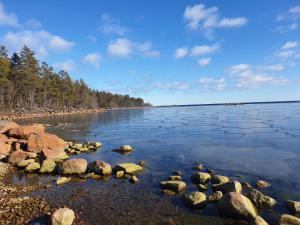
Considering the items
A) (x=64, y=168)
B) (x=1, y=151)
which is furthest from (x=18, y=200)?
(x=1, y=151)

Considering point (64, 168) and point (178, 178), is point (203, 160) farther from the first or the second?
point (64, 168)

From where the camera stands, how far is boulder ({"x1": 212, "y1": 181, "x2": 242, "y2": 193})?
12558 mm

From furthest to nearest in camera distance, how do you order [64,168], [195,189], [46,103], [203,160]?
[46,103] < [203,160] < [64,168] < [195,189]

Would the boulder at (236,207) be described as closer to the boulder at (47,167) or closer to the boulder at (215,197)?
the boulder at (215,197)

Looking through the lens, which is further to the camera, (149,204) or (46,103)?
(46,103)

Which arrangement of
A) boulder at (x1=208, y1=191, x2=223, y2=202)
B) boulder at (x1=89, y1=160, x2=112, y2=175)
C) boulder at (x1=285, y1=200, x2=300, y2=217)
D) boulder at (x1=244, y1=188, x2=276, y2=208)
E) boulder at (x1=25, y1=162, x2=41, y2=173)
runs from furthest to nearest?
boulder at (x1=25, y1=162, x2=41, y2=173)
boulder at (x1=89, y1=160, x2=112, y2=175)
boulder at (x1=208, y1=191, x2=223, y2=202)
boulder at (x1=244, y1=188, x2=276, y2=208)
boulder at (x1=285, y1=200, x2=300, y2=217)

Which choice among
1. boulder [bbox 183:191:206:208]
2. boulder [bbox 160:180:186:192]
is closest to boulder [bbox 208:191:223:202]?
boulder [bbox 183:191:206:208]

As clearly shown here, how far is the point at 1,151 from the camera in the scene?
22.3m

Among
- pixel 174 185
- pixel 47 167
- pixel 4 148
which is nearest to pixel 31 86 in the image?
pixel 4 148

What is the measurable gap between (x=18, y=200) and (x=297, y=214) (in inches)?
470

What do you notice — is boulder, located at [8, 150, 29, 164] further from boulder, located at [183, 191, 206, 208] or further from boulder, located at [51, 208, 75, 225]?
boulder, located at [183, 191, 206, 208]

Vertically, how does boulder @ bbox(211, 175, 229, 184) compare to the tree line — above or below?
below

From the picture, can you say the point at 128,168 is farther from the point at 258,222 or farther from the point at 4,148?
the point at 4,148

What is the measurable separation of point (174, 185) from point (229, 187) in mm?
2729
